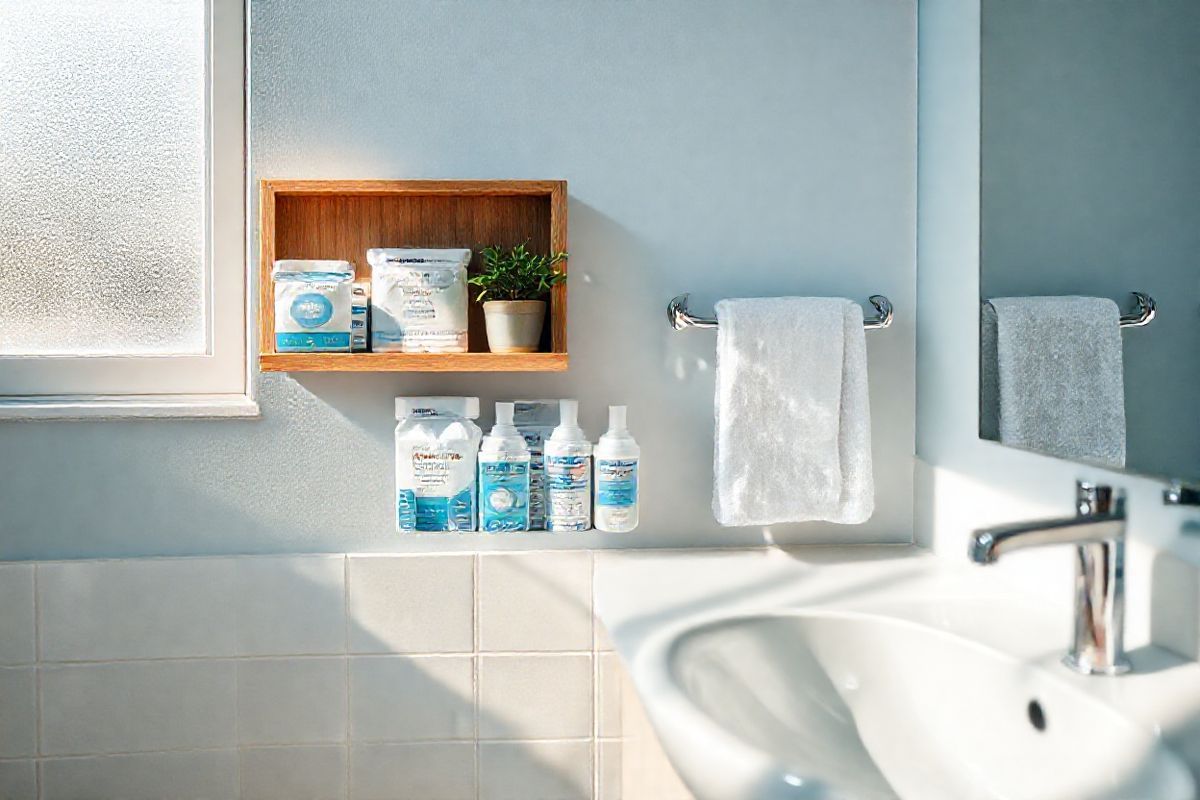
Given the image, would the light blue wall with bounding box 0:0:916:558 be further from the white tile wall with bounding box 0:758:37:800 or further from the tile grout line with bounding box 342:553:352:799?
the white tile wall with bounding box 0:758:37:800

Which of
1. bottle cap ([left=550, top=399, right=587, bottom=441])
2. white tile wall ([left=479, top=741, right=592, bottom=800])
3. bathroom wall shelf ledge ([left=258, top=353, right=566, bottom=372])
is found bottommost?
white tile wall ([left=479, top=741, right=592, bottom=800])

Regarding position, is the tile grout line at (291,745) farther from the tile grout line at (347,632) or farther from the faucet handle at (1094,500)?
the faucet handle at (1094,500)

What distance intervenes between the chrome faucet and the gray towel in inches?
3.7

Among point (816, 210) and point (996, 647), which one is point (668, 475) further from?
point (996, 647)

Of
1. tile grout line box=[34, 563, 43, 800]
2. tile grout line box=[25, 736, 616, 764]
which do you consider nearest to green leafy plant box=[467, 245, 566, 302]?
tile grout line box=[25, 736, 616, 764]

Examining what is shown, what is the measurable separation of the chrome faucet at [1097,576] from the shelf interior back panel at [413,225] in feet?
2.50

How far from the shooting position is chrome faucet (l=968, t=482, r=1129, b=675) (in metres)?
0.96

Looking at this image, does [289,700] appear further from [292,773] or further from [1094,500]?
[1094,500]

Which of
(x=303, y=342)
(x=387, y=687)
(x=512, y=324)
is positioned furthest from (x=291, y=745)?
(x=512, y=324)

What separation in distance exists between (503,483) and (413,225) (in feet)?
1.35

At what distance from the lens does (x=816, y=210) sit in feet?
5.03

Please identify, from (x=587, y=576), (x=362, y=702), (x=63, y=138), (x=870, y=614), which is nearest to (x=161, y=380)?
(x=63, y=138)

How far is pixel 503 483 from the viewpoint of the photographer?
4.62 ft

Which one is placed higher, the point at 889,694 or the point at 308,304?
the point at 308,304
